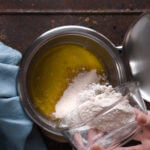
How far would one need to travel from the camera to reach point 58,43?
38.0 inches

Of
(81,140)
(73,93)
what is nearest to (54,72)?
(73,93)

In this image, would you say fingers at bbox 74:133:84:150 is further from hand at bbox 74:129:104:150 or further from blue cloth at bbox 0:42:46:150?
blue cloth at bbox 0:42:46:150

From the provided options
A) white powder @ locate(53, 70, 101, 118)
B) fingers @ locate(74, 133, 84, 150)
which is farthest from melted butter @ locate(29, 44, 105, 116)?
fingers @ locate(74, 133, 84, 150)

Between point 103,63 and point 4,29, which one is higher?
point 4,29

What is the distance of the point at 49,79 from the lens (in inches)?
37.6

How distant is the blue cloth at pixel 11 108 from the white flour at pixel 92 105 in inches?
6.1

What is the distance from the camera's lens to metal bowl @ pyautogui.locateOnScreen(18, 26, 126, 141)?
863 millimetres

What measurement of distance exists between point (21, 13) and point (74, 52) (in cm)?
30

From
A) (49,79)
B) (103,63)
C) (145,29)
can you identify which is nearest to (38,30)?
(49,79)

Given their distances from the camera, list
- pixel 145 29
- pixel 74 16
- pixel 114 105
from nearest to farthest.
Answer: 1. pixel 114 105
2. pixel 145 29
3. pixel 74 16

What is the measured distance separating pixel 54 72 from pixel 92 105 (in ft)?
0.96

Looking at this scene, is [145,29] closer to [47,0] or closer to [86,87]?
[86,87]

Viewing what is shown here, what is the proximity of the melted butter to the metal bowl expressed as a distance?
0.12ft

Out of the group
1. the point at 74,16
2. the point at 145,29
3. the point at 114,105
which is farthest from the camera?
the point at 74,16
